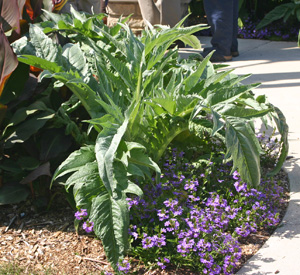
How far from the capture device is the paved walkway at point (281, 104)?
2.57 metres

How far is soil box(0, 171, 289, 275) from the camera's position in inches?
99.9

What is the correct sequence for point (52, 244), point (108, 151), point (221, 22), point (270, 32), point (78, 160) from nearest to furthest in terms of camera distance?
point (108, 151) < point (78, 160) < point (52, 244) < point (221, 22) < point (270, 32)

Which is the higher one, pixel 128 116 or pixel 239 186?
pixel 128 116

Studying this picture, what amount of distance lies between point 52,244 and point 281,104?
2.88 meters

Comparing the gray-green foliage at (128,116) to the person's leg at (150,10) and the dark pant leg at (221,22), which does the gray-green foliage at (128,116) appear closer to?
the dark pant leg at (221,22)

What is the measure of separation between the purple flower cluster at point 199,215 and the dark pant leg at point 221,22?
3768 mm

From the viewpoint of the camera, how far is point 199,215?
2.68 meters

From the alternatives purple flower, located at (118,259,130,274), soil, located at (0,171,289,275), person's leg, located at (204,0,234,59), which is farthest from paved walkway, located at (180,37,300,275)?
purple flower, located at (118,259,130,274)

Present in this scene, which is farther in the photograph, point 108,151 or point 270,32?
point 270,32

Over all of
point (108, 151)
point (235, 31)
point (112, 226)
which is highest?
point (108, 151)

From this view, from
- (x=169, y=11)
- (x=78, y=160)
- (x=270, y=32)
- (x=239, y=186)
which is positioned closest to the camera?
(x=78, y=160)

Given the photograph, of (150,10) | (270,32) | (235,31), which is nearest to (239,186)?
(235,31)

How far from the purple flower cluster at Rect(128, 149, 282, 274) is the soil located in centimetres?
9

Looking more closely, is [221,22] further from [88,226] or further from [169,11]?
[88,226]
